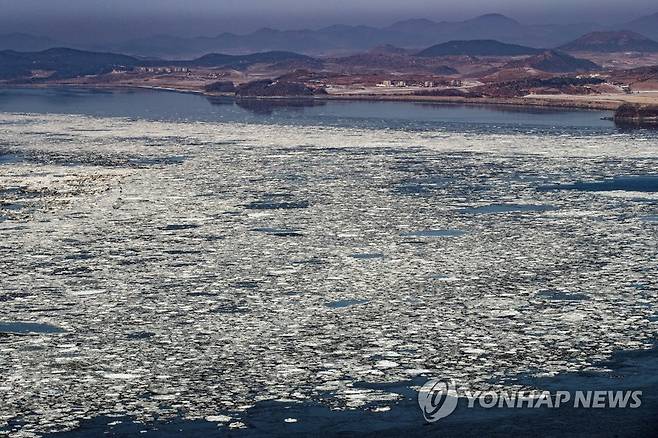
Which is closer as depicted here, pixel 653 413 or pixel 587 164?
pixel 653 413

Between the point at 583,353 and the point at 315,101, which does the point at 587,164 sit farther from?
the point at 315,101

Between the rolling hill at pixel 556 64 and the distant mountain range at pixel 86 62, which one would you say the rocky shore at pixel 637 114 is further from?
the distant mountain range at pixel 86 62

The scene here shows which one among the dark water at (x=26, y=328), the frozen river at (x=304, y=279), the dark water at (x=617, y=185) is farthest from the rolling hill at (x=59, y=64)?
the dark water at (x=26, y=328)

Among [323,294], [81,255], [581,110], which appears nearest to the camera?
[323,294]

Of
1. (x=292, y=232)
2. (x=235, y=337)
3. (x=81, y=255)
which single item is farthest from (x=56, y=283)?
(x=292, y=232)

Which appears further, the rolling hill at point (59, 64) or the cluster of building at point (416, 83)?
the rolling hill at point (59, 64)

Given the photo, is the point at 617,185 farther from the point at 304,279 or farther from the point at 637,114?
the point at 637,114

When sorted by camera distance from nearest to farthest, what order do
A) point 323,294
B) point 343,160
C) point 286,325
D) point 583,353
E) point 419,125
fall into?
point 583,353 < point 286,325 < point 323,294 < point 343,160 < point 419,125

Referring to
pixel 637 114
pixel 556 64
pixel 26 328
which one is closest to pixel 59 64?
pixel 556 64
